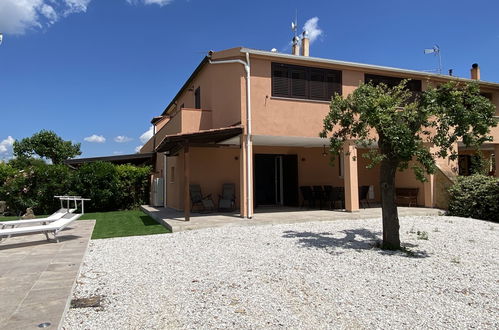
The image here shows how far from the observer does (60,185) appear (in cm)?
1605

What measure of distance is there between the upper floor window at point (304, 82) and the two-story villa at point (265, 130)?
37 mm

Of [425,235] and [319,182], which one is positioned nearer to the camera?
[425,235]

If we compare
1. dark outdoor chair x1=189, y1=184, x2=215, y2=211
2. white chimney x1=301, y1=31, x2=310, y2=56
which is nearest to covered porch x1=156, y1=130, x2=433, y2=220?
dark outdoor chair x1=189, y1=184, x2=215, y2=211

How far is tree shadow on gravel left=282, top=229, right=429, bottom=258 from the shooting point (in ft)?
23.4

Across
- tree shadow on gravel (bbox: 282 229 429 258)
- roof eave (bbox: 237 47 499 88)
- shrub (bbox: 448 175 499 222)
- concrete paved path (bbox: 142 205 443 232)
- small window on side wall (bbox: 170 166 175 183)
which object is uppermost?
roof eave (bbox: 237 47 499 88)

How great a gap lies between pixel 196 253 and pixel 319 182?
10.4 m

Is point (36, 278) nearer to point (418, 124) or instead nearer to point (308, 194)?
point (418, 124)

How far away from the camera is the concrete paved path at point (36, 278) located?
3641 millimetres


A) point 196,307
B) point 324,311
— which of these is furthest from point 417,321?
point 196,307

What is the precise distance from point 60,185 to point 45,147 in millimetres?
34595

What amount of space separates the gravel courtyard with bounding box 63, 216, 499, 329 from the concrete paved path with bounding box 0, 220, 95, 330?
0.24m

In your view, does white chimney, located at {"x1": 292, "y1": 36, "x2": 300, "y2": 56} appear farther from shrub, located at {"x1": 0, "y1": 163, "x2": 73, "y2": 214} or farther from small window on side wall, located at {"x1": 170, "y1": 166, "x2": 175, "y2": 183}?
shrub, located at {"x1": 0, "y1": 163, "x2": 73, "y2": 214}

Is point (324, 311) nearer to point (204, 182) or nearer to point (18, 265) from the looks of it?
point (18, 265)

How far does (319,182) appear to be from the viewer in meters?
16.5
